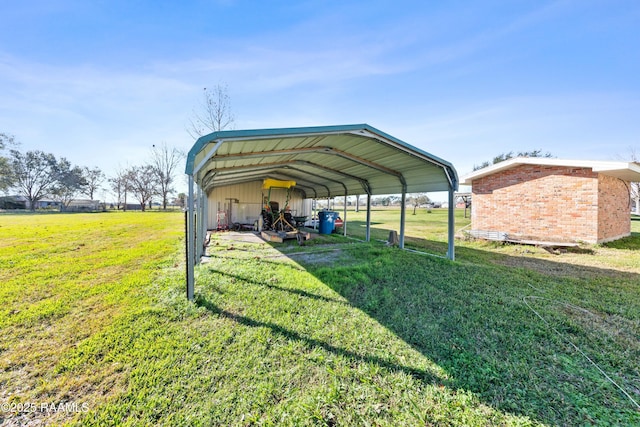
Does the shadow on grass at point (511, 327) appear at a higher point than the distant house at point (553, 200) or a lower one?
lower

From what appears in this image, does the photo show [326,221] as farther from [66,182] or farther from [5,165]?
[66,182]

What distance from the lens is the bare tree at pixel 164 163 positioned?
34500 mm

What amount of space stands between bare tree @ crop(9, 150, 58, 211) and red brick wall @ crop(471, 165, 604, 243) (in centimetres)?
5798

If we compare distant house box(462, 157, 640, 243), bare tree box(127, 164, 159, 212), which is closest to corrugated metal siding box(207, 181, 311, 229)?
distant house box(462, 157, 640, 243)

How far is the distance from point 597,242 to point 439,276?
7.79 metres

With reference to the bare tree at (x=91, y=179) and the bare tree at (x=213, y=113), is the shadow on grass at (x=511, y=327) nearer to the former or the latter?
the bare tree at (x=213, y=113)

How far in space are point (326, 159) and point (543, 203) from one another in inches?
337

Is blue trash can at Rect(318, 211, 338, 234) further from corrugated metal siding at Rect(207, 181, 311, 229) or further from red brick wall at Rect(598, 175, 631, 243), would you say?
red brick wall at Rect(598, 175, 631, 243)

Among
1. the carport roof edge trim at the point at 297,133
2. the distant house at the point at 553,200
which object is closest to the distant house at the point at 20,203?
the carport roof edge trim at the point at 297,133

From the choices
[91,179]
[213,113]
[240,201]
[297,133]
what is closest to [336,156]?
[297,133]

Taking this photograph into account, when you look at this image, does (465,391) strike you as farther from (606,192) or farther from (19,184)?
(19,184)

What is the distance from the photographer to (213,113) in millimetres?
16422

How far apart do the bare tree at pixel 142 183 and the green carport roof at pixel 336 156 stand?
41.4 metres

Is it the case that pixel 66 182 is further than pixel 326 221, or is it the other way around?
pixel 66 182
